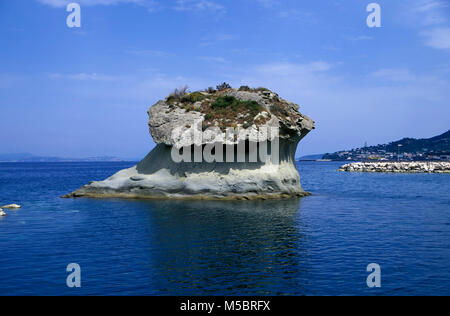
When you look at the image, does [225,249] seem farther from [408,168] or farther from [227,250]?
[408,168]

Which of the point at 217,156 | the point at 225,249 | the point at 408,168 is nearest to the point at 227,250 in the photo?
the point at 225,249

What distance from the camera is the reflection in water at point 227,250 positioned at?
48.0 feet

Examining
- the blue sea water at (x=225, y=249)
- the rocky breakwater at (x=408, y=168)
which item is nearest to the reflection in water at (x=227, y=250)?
the blue sea water at (x=225, y=249)

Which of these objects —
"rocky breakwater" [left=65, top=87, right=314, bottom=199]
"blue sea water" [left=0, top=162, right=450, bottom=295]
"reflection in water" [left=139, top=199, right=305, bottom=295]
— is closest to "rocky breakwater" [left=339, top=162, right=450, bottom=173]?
"rocky breakwater" [left=65, top=87, right=314, bottom=199]

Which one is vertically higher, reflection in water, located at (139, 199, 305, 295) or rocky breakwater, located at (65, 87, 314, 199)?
rocky breakwater, located at (65, 87, 314, 199)

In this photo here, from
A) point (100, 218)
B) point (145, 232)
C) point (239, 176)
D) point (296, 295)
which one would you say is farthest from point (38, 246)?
point (239, 176)

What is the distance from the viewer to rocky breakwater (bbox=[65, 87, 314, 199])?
39312 millimetres

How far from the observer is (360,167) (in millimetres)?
114750

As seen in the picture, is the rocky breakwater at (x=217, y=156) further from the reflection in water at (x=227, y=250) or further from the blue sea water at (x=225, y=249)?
the reflection in water at (x=227, y=250)

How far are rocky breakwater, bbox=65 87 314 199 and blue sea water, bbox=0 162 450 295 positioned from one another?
19.9 feet

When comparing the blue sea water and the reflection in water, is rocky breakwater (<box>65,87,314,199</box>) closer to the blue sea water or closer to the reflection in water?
the blue sea water

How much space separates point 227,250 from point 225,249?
0.24 meters

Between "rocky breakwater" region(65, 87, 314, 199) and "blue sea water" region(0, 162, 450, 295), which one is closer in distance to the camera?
"blue sea water" region(0, 162, 450, 295)
